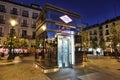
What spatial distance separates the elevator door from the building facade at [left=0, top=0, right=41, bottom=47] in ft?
68.5

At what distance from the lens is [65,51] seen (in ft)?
30.8

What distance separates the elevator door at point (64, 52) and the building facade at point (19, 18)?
20.9 m

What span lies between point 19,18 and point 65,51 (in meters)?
24.1

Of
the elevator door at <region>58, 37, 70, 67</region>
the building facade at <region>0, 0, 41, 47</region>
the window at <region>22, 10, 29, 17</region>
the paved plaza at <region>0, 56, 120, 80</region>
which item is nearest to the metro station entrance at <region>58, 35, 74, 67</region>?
the elevator door at <region>58, 37, 70, 67</region>

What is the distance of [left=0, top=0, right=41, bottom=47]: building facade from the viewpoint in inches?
1070

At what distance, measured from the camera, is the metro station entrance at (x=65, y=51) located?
909 centimetres

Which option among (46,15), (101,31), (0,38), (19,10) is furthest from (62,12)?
(101,31)

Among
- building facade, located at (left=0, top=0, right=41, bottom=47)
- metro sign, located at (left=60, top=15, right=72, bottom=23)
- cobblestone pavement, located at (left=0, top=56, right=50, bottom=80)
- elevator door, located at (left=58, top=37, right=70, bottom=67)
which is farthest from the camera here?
building facade, located at (left=0, top=0, right=41, bottom=47)

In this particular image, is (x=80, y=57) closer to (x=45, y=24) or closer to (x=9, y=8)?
(x=45, y=24)

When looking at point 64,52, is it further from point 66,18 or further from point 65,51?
point 66,18

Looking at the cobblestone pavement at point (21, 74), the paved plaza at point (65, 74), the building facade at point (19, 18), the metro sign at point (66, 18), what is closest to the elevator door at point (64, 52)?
the paved plaza at point (65, 74)

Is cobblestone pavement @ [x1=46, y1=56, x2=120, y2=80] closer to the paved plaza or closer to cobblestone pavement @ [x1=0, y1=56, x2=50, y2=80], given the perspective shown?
the paved plaza

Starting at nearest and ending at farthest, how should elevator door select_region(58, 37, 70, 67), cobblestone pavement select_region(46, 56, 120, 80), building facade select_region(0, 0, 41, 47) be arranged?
cobblestone pavement select_region(46, 56, 120, 80)
elevator door select_region(58, 37, 70, 67)
building facade select_region(0, 0, 41, 47)

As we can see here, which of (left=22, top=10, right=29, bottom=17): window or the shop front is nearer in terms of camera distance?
the shop front
